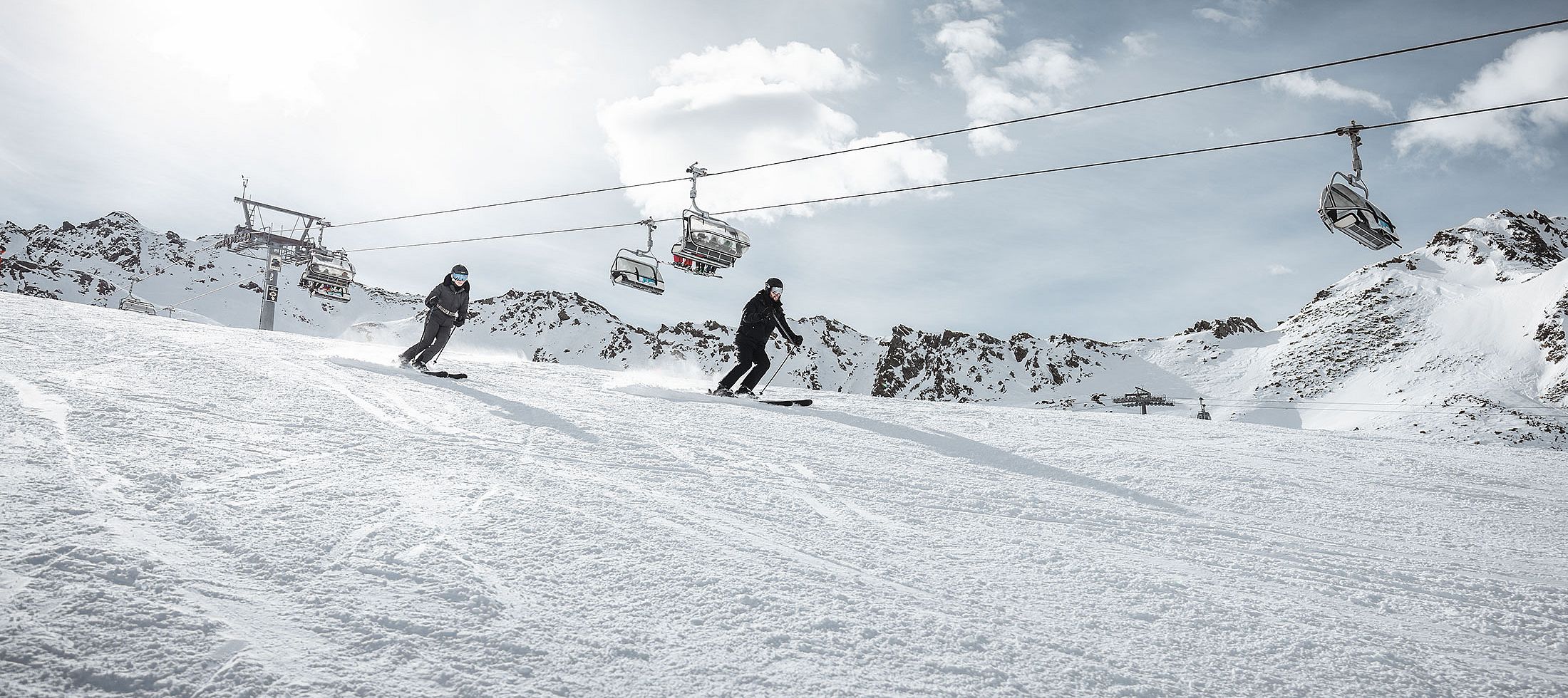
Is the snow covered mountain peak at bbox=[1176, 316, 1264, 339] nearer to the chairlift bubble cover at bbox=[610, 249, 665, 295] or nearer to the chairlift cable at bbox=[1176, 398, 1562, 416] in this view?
the chairlift cable at bbox=[1176, 398, 1562, 416]

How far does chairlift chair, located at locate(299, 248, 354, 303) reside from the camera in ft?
100

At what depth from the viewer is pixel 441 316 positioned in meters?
11.9

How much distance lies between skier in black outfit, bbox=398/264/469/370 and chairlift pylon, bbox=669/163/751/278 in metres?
5.16

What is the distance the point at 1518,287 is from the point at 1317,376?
31386 mm

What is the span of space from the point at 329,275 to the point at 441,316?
2319 cm

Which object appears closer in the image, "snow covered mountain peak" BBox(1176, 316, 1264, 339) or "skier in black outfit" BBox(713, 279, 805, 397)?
"skier in black outfit" BBox(713, 279, 805, 397)

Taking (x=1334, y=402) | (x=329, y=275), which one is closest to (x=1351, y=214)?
(x=329, y=275)

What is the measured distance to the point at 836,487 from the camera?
5.19m

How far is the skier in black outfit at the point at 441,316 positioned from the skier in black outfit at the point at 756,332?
4441mm

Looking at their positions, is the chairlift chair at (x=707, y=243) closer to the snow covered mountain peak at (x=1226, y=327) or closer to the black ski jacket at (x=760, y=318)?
the black ski jacket at (x=760, y=318)

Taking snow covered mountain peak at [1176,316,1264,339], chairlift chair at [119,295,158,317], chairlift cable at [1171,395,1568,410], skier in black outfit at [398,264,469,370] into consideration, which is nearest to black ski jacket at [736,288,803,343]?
skier in black outfit at [398,264,469,370]

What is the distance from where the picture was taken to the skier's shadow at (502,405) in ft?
22.5

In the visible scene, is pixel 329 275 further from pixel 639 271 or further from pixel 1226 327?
pixel 1226 327

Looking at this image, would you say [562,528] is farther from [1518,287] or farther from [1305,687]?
[1518,287]
